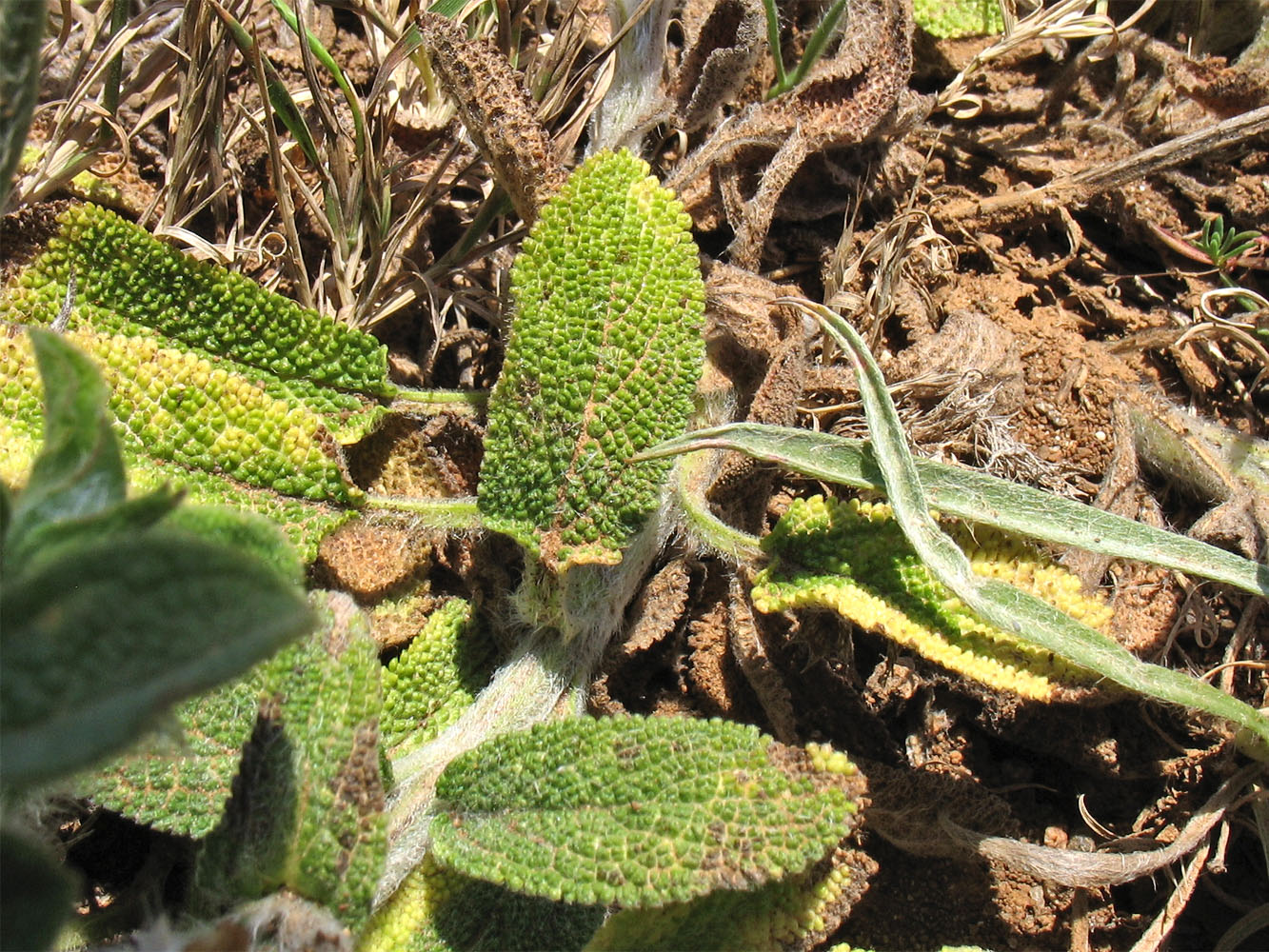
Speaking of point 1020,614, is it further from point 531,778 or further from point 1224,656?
point 531,778

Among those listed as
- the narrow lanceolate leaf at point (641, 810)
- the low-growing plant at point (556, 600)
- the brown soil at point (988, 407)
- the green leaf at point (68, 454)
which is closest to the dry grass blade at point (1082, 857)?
the brown soil at point (988, 407)

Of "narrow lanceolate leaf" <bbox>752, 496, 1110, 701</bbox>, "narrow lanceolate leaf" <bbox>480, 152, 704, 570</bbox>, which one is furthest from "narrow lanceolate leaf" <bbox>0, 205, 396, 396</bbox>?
"narrow lanceolate leaf" <bbox>752, 496, 1110, 701</bbox>

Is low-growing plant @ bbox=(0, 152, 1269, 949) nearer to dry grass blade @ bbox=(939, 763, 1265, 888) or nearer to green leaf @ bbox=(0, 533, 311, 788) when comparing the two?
dry grass blade @ bbox=(939, 763, 1265, 888)

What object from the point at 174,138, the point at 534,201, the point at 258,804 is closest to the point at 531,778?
the point at 258,804

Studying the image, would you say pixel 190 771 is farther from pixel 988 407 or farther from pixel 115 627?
pixel 988 407

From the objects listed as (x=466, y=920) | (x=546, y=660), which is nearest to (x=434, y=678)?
(x=546, y=660)

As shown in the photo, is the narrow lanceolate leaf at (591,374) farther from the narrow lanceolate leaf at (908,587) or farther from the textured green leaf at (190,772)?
the textured green leaf at (190,772)
